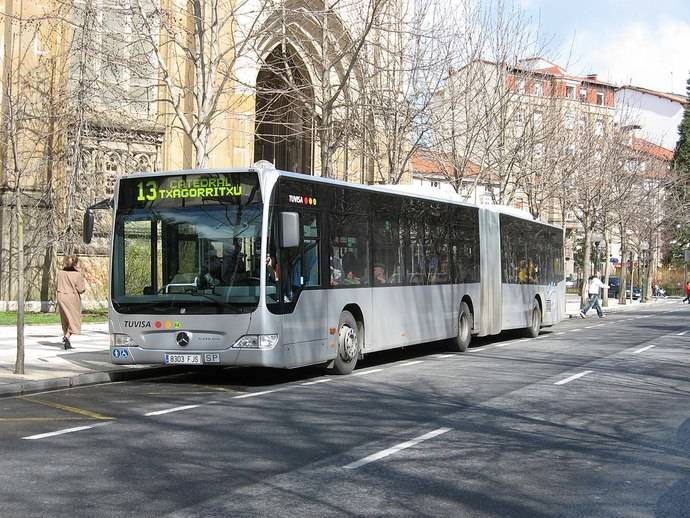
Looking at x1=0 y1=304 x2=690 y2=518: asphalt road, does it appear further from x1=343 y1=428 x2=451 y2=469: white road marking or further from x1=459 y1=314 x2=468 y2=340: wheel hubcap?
x1=459 y1=314 x2=468 y2=340: wheel hubcap

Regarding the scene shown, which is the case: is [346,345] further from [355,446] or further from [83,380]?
[355,446]

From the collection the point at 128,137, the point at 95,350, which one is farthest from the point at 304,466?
the point at 128,137

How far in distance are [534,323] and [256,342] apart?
45.2 ft

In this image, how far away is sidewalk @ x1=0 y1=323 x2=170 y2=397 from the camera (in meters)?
13.0

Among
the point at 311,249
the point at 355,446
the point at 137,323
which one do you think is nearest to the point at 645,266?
the point at 311,249

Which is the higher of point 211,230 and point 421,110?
point 421,110

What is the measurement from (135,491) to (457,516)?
218 centimetres

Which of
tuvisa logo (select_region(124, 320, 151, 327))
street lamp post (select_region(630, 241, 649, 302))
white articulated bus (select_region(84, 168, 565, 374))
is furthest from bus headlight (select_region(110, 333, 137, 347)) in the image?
street lamp post (select_region(630, 241, 649, 302))

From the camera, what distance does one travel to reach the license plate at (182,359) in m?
13.0

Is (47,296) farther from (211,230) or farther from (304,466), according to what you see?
(304,466)

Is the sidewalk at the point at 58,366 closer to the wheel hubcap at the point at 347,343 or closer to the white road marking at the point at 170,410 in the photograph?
the white road marking at the point at 170,410

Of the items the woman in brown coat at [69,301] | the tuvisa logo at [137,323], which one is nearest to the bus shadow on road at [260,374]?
the tuvisa logo at [137,323]

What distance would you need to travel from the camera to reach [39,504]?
6.21 metres

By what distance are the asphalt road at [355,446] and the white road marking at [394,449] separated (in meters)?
0.02
